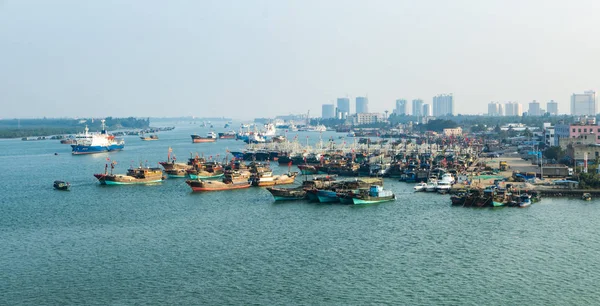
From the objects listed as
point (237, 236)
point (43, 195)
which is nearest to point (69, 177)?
point (43, 195)

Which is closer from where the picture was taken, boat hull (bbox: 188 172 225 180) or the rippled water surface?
the rippled water surface

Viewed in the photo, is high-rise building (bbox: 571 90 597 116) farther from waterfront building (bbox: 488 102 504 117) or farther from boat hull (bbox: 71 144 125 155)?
boat hull (bbox: 71 144 125 155)

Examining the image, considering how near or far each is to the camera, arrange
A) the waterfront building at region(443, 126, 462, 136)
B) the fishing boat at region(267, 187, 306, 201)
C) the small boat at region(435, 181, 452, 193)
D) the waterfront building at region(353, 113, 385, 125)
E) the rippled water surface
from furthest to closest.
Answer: the waterfront building at region(353, 113, 385, 125) → the waterfront building at region(443, 126, 462, 136) → the small boat at region(435, 181, 452, 193) → the fishing boat at region(267, 187, 306, 201) → the rippled water surface

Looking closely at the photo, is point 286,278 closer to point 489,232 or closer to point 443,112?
point 489,232

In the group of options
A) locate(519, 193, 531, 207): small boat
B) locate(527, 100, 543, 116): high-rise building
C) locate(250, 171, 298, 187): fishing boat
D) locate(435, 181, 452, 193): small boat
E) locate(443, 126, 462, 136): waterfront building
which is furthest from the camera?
locate(527, 100, 543, 116): high-rise building

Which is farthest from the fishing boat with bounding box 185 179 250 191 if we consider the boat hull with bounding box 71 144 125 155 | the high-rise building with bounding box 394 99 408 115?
the high-rise building with bounding box 394 99 408 115

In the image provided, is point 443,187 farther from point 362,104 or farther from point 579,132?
point 362,104

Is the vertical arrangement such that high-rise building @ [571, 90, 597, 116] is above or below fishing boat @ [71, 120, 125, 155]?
above
